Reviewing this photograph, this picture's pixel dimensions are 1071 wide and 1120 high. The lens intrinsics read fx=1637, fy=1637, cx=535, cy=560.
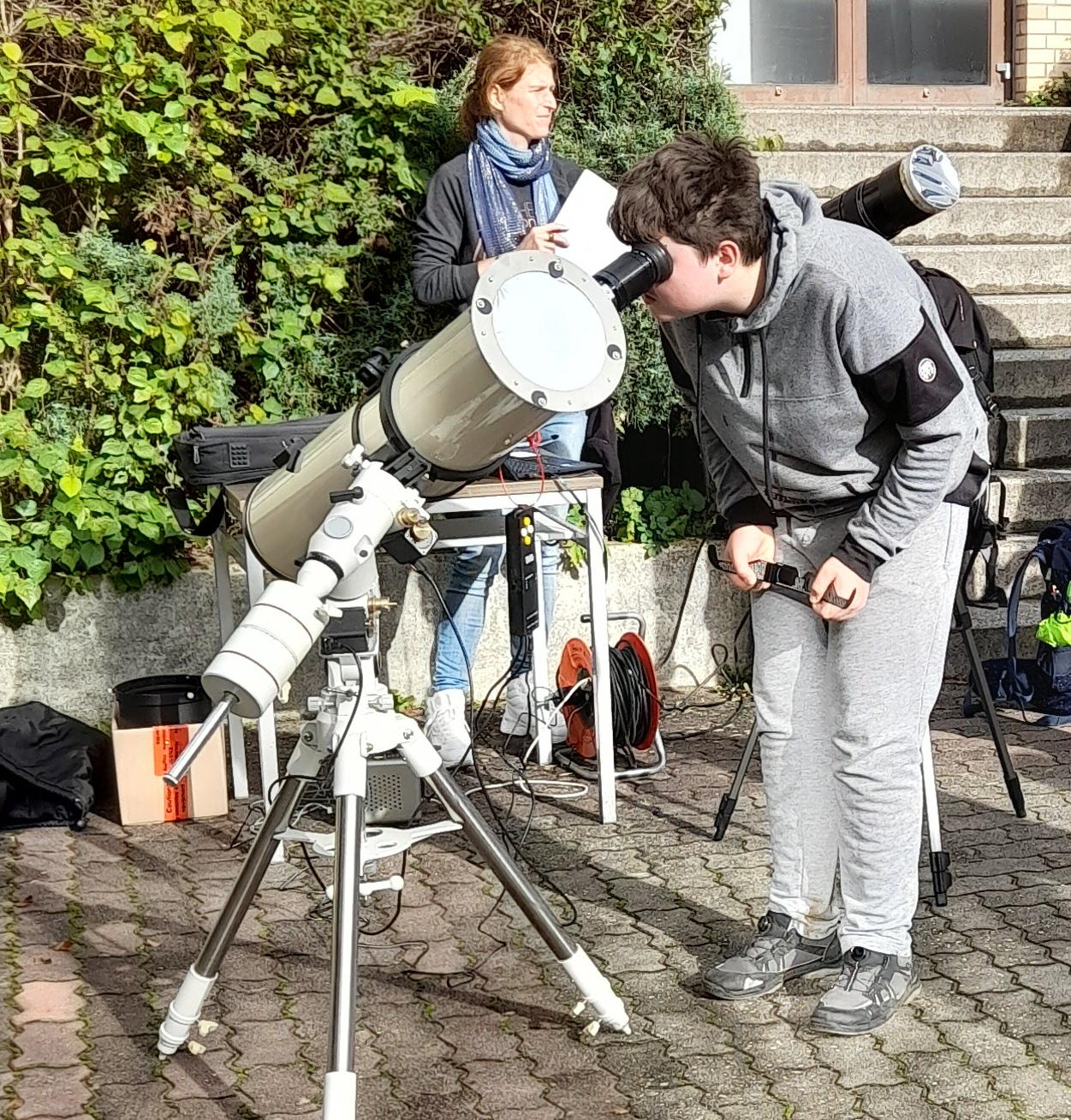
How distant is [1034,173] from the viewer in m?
8.70

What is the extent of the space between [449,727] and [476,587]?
0.55m

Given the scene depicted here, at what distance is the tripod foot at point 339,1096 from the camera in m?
2.82

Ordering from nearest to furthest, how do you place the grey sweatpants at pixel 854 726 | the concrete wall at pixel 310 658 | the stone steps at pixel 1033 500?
the grey sweatpants at pixel 854 726 < the concrete wall at pixel 310 658 < the stone steps at pixel 1033 500

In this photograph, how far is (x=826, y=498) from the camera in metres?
3.52

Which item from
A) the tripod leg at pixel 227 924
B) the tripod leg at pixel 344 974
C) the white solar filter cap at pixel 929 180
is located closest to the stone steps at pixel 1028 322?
the white solar filter cap at pixel 929 180

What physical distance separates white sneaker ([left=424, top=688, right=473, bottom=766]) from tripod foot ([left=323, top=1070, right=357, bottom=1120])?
2.57 m

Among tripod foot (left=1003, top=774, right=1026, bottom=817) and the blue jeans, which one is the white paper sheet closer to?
the blue jeans

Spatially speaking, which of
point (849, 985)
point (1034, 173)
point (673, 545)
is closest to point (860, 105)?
point (1034, 173)

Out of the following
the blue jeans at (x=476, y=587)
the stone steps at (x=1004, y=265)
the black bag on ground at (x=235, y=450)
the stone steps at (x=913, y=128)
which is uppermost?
the stone steps at (x=913, y=128)

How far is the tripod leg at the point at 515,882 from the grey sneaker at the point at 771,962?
40cm

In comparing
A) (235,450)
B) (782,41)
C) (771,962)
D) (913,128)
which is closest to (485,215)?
(235,450)

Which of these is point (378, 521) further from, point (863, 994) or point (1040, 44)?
point (1040, 44)

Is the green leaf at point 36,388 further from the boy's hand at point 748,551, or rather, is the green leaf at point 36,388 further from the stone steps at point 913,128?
the stone steps at point 913,128

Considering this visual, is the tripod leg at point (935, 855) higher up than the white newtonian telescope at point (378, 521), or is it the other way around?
the white newtonian telescope at point (378, 521)
